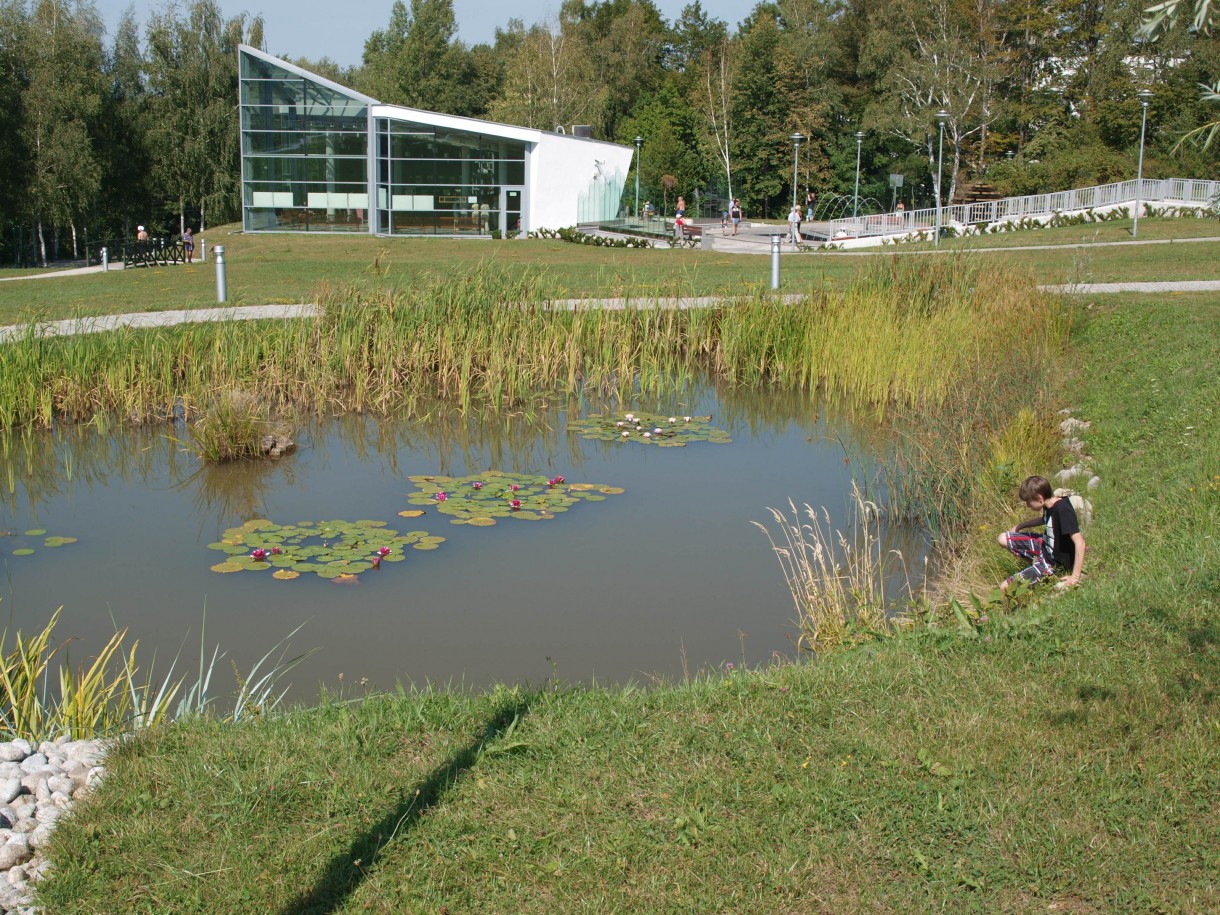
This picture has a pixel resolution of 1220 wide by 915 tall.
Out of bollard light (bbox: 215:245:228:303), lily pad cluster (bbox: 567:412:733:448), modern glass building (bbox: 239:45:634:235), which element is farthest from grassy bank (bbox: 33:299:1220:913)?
modern glass building (bbox: 239:45:634:235)

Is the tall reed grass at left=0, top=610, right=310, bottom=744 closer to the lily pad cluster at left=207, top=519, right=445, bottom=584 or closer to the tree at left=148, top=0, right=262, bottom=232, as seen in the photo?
the lily pad cluster at left=207, top=519, right=445, bottom=584

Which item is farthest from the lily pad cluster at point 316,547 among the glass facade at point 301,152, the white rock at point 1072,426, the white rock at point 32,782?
the glass facade at point 301,152

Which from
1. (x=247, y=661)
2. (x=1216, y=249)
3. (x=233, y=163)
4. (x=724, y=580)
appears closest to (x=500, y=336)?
(x=724, y=580)

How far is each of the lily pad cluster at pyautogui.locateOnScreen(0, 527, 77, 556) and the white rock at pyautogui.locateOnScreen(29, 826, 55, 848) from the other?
4.35m

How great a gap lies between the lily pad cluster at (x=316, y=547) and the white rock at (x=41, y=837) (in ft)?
10.7

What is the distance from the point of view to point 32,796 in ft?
12.2

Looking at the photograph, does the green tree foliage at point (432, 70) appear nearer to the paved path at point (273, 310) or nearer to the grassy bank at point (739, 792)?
the paved path at point (273, 310)

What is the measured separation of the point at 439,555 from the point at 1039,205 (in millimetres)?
34705

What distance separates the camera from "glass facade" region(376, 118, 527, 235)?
34969mm

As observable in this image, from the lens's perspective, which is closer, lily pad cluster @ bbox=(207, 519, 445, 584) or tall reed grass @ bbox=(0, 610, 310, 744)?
tall reed grass @ bbox=(0, 610, 310, 744)

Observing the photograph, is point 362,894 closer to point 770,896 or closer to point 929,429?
point 770,896

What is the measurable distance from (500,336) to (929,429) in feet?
16.7

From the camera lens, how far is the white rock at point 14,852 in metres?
3.37

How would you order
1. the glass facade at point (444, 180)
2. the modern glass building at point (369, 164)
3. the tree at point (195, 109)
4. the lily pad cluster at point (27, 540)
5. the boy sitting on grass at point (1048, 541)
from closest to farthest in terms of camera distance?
the boy sitting on grass at point (1048, 541)
the lily pad cluster at point (27, 540)
the modern glass building at point (369, 164)
the glass facade at point (444, 180)
the tree at point (195, 109)
